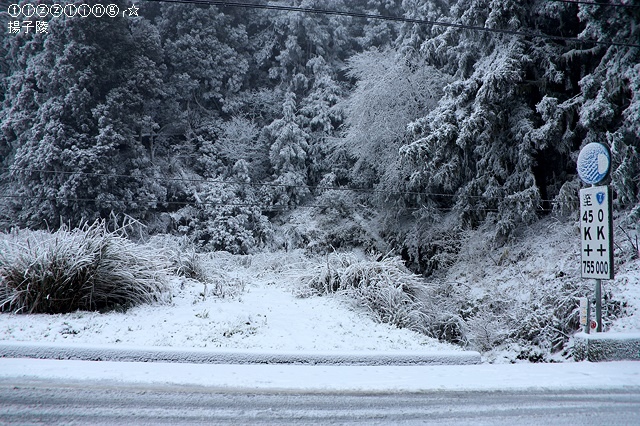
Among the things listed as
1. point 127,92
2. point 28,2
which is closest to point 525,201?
point 127,92

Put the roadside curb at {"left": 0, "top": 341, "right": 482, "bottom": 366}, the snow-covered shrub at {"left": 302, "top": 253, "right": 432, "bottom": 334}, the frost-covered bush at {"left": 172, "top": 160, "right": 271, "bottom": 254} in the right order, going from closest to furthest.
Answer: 1. the roadside curb at {"left": 0, "top": 341, "right": 482, "bottom": 366}
2. the snow-covered shrub at {"left": 302, "top": 253, "right": 432, "bottom": 334}
3. the frost-covered bush at {"left": 172, "top": 160, "right": 271, "bottom": 254}

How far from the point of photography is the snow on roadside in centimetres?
541

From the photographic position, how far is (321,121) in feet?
86.2

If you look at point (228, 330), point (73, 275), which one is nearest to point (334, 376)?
point (228, 330)

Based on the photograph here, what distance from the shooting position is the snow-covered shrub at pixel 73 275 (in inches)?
245

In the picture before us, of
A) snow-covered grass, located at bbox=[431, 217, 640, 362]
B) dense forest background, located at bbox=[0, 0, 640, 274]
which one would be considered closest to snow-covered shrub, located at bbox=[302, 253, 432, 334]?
snow-covered grass, located at bbox=[431, 217, 640, 362]

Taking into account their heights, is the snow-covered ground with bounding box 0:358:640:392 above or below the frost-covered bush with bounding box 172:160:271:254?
below

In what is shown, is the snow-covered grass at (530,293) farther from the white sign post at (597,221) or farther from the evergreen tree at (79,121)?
the evergreen tree at (79,121)

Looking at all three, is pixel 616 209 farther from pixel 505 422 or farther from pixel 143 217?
pixel 143 217

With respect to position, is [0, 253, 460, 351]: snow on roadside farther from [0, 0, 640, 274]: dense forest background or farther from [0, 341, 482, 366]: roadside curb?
[0, 0, 640, 274]: dense forest background

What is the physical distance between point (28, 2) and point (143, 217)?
48.0 ft

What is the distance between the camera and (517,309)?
1020cm

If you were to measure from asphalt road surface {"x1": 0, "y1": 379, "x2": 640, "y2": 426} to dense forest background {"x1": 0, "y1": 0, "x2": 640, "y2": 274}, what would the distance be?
6.64m

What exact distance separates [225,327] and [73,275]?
2506 mm
